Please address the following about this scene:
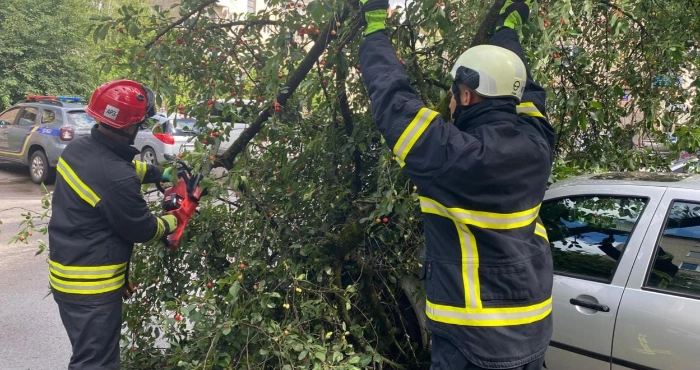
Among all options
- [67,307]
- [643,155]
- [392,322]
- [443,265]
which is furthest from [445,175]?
[643,155]

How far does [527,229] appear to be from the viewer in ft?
6.86

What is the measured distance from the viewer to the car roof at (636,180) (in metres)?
2.89

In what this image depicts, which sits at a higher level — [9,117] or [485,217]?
[485,217]

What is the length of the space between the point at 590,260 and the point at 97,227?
2.53m

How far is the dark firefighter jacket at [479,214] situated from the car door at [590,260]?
823mm

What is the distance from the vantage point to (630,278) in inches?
109

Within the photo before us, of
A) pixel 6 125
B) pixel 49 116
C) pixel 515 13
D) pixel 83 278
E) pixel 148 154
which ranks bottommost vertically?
pixel 148 154

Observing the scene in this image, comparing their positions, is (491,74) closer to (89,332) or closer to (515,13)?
(515,13)

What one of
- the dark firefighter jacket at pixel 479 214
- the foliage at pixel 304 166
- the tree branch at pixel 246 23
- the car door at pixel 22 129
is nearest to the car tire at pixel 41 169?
the car door at pixel 22 129

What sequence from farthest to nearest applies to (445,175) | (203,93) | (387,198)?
(203,93) < (387,198) < (445,175)

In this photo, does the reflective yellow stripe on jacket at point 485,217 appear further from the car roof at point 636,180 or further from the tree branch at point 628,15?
the tree branch at point 628,15

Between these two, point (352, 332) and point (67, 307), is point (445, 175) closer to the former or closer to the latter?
point (352, 332)

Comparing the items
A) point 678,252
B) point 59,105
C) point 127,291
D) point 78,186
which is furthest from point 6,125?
point 678,252

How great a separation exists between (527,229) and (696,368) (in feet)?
3.69
